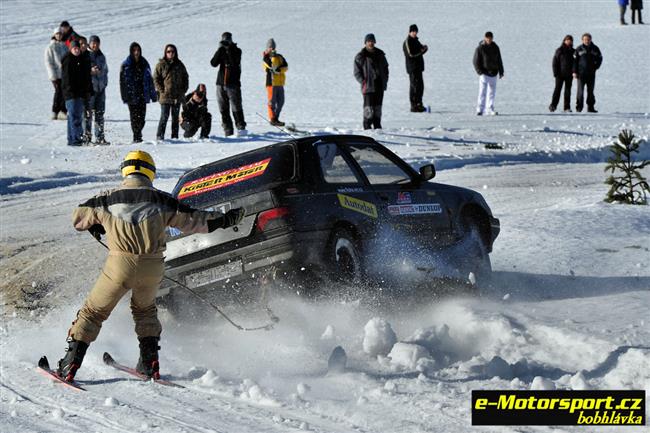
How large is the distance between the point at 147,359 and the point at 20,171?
10115 mm

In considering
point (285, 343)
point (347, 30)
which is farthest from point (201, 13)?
point (285, 343)

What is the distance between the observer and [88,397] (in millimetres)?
6523

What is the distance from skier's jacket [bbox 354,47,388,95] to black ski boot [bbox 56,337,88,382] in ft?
44.3

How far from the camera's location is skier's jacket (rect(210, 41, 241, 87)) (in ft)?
61.5

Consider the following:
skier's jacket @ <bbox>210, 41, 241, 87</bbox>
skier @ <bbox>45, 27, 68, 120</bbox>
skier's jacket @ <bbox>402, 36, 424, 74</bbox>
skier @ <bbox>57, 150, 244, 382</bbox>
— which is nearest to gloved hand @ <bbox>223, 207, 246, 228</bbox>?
skier @ <bbox>57, 150, 244, 382</bbox>

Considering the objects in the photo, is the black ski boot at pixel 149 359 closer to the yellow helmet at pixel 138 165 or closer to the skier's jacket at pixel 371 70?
the yellow helmet at pixel 138 165

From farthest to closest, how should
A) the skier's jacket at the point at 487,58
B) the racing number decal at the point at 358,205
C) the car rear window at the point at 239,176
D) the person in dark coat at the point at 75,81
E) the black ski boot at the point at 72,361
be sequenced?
1. the skier's jacket at the point at 487,58
2. the person in dark coat at the point at 75,81
3. the racing number decal at the point at 358,205
4. the car rear window at the point at 239,176
5. the black ski boot at the point at 72,361

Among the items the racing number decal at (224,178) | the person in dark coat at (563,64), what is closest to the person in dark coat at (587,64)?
the person in dark coat at (563,64)

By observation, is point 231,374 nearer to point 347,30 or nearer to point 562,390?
point 562,390

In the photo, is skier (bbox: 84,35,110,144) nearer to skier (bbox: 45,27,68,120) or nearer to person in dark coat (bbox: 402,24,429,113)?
skier (bbox: 45,27,68,120)

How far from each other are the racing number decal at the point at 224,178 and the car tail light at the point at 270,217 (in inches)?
20.2

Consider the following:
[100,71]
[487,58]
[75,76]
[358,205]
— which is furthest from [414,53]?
[358,205]

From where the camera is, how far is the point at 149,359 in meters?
7.03

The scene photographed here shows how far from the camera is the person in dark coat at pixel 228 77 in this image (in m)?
18.8
